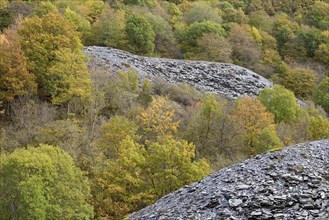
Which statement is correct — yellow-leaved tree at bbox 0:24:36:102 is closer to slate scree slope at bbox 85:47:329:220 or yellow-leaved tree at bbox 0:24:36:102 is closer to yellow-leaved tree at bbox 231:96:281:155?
yellow-leaved tree at bbox 231:96:281:155

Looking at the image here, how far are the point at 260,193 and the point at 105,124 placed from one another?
23.9 metres

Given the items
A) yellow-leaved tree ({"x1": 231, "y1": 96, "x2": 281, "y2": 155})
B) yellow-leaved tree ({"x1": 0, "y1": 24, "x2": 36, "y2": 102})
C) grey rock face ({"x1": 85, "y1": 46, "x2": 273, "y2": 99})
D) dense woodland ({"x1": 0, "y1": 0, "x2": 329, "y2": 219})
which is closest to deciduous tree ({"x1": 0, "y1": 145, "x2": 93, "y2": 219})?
dense woodland ({"x1": 0, "y1": 0, "x2": 329, "y2": 219})

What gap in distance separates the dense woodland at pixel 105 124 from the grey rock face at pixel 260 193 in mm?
6156

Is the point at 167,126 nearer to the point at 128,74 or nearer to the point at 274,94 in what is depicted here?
the point at 128,74

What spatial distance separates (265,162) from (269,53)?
8313 cm

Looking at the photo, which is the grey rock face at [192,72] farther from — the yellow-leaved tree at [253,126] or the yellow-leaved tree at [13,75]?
the yellow-leaved tree at [13,75]

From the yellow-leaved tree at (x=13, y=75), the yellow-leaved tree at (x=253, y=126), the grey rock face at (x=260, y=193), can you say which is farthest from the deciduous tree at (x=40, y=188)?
the yellow-leaved tree at (x=253, y=126)

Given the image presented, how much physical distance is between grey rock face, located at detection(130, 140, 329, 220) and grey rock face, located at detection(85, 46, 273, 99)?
118ft

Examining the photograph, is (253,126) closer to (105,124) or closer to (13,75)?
(105,124)

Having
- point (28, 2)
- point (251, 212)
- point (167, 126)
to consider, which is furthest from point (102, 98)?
point (28, 2)

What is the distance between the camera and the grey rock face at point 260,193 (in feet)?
73.7

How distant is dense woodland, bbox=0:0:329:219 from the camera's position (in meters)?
30.1

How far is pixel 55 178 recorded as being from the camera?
98.5 feet

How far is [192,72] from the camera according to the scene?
Answer: 72125 mm
